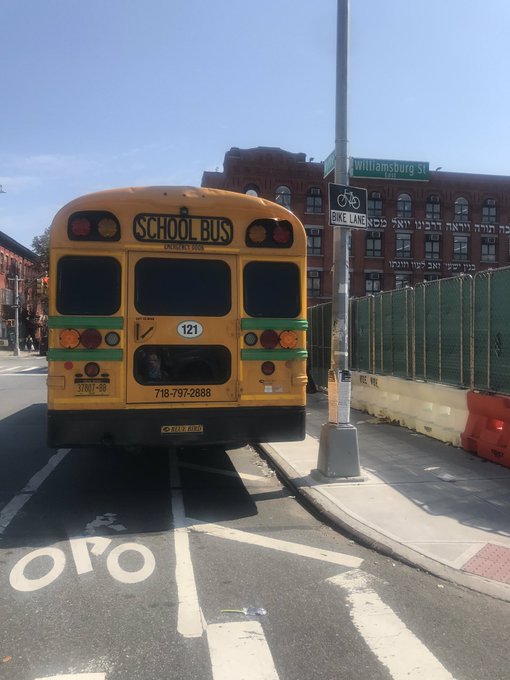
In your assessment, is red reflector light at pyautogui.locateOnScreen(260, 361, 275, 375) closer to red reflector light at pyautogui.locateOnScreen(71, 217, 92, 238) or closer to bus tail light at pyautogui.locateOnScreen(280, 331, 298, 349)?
bus tail light at pyautogui.locateOnScreen(280, 331, 298, 349)

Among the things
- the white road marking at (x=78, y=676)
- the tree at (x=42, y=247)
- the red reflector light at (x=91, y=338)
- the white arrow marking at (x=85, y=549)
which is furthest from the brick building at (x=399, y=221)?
the white road marking at (x=78, y=676)

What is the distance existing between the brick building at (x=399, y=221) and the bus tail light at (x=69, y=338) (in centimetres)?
4252

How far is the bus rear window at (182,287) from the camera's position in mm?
6148

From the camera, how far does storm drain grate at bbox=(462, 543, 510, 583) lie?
4.54m

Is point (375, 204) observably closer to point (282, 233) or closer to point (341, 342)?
point (341, 342)

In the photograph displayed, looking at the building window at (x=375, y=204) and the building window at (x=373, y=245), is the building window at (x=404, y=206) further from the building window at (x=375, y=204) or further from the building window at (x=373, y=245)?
the building window at (x=373, y=245)

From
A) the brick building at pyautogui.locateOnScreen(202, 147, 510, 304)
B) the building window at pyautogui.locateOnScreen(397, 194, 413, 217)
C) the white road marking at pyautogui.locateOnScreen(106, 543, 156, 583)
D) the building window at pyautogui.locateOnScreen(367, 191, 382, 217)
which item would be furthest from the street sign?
the building window at pyautogui.locateOnScreen(397, 194, 413, 217)

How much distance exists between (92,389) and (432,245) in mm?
49291

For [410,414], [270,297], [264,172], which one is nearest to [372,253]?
[264,172]

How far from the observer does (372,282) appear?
5053cm

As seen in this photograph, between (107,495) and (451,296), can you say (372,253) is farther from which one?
(107,495)

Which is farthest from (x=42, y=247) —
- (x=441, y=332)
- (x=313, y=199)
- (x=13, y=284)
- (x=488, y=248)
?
(x=441, y=332)

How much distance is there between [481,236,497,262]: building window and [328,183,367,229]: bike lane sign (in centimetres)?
4810

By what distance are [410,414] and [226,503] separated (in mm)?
5041
